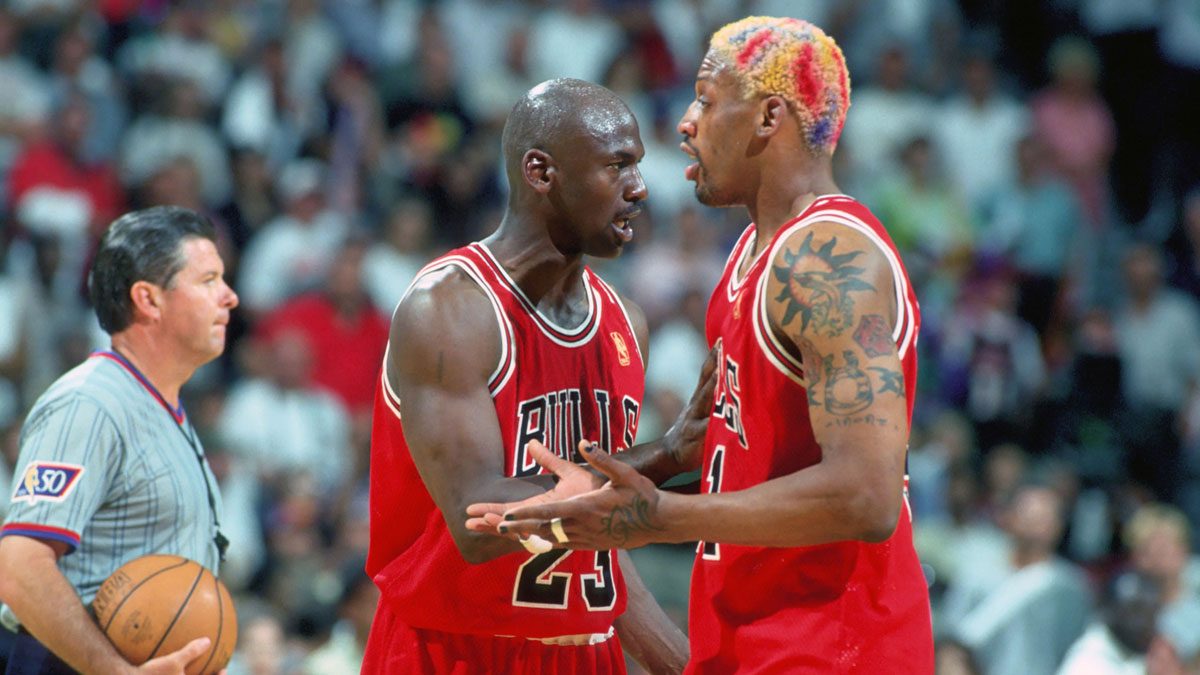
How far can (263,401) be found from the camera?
31.2ft

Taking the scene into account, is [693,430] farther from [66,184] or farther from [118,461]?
[66,184]

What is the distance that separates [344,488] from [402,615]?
5190 mm

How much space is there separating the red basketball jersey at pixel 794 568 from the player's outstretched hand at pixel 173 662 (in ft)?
5.12

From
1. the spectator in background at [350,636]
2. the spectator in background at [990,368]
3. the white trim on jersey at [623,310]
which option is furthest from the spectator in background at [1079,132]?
the white trim on jersey at [623,310]

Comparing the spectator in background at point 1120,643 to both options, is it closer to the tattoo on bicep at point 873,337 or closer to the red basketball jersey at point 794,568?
the red basketball jersey at point 794,568

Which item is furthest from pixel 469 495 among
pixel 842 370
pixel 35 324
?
pixel 35 324

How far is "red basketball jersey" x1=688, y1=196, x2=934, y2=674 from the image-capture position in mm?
3426

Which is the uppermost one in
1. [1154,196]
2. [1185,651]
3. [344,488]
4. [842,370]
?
[842,370]

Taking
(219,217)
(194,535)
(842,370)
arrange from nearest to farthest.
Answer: (842,370), (194,535), (219,217)

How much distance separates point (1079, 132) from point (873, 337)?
1064 cm

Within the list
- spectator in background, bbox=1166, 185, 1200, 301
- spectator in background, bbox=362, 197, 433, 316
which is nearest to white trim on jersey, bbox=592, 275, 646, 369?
spectator in background, bbox=362, 197, 433, 316

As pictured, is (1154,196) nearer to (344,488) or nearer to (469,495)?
(344,488)

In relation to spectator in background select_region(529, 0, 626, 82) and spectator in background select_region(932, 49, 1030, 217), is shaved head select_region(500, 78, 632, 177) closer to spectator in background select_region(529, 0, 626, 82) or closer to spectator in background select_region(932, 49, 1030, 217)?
spectator in background select_region(529, 0, 626, 82)

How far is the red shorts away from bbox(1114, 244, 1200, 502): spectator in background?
316 inches
